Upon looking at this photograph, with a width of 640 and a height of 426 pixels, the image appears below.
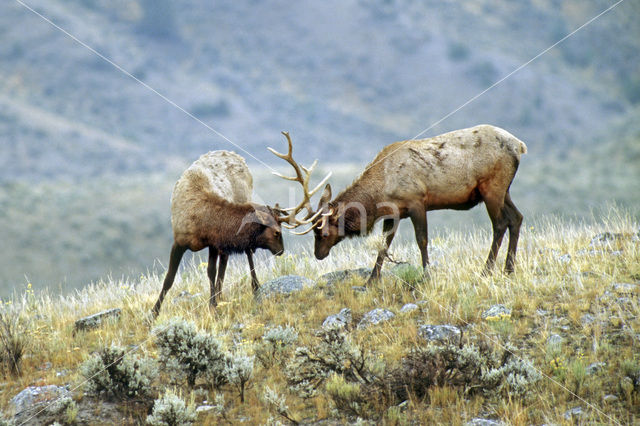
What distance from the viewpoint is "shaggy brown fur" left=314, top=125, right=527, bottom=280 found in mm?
10039

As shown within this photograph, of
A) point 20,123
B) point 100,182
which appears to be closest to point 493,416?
point 100,182

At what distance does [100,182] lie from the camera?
10812 centimetres

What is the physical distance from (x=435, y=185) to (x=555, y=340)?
341 cm

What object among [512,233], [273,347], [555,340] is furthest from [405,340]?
[512,233]

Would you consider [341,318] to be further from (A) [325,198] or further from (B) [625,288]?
(B) [625,288]

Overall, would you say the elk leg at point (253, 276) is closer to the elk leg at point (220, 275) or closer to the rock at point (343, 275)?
the elk leg at point (220, 275)

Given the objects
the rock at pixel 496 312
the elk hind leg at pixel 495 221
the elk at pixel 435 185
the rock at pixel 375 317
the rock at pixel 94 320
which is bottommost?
the rock at pixel 496 312

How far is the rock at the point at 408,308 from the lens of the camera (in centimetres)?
863

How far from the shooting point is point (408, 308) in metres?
8.73

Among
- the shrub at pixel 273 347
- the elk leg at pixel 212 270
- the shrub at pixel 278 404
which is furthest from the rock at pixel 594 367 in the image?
the elk leg at pixel 212 270

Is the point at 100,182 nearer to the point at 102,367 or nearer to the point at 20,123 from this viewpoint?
the point at 20,123

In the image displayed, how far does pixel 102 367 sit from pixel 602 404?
16.0 ft

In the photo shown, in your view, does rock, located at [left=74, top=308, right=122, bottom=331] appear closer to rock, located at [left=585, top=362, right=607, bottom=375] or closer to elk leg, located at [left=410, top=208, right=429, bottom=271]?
elk leg, located at [left=410, top=208, right=429, bottom=271]

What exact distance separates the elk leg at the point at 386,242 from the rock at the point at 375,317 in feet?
4.50
